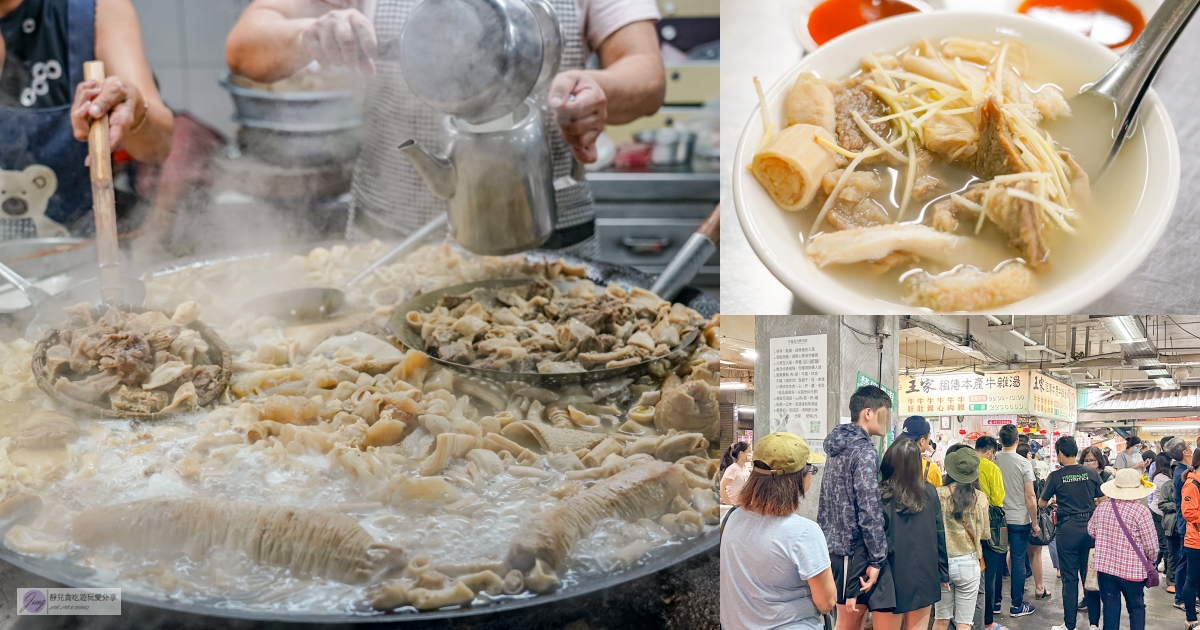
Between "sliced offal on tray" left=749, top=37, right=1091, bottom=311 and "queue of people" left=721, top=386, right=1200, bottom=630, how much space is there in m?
0.42

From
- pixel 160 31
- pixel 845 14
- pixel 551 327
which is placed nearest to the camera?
pixel 845 14

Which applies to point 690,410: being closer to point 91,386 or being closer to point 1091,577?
point 1091,577

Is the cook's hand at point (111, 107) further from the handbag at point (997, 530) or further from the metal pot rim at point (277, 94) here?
the handbag at point (997, 530)

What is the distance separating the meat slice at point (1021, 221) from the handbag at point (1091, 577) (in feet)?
2.36

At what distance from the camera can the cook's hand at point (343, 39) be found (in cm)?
196

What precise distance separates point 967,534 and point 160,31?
2285 mm

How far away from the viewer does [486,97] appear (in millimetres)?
1893

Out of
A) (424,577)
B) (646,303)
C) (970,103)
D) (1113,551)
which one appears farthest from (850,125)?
(424,577)

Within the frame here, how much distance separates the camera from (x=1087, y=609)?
1744 mm

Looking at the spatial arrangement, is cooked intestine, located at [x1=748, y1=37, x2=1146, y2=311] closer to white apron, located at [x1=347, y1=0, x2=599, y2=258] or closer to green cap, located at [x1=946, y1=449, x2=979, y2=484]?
green cap, located at [x1=946, y1=449, x2=979, y2=484]

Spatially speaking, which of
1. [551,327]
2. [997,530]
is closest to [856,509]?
[997,530]

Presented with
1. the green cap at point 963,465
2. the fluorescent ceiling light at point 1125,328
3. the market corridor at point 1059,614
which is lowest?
the market corridor at point 1059,614

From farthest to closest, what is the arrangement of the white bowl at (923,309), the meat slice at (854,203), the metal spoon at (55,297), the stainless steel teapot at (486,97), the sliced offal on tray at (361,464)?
the metal spoon at (55,297) < the stainless steel teapot at (486,97) < the sliced offal on tray at (361,464) < the meat slice at (854,203) < the white bowl at (923,309)

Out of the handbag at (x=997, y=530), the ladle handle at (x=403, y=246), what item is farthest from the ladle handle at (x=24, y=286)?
the handbag at (x=997, y=530)
